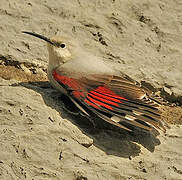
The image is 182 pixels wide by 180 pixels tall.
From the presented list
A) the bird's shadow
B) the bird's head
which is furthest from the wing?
the bird's head

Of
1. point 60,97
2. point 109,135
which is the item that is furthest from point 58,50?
point 109,135

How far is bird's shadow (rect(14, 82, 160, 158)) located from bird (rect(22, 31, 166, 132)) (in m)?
0.09

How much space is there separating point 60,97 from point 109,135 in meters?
0.65

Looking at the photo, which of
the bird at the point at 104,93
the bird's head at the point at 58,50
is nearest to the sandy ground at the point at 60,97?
the bird at the point at 104,93

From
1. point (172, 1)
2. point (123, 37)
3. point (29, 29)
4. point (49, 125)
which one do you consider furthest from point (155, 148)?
point (172, 1)

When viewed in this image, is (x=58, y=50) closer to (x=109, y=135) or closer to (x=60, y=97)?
(x=60, y=97)

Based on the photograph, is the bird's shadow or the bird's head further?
the bird's head

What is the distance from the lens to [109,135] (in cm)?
464

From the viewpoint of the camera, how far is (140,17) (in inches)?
249

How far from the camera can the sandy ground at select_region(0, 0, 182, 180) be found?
13.7ft

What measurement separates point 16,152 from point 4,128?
28 cm

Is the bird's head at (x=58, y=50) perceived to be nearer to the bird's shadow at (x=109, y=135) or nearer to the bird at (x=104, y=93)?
the bird at (x=104, y=93)

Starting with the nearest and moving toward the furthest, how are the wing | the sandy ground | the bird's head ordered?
1. the sandy ground
2. the wing
3. the bird's head

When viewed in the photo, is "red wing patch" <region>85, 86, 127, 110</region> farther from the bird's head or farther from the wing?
the bird's head
